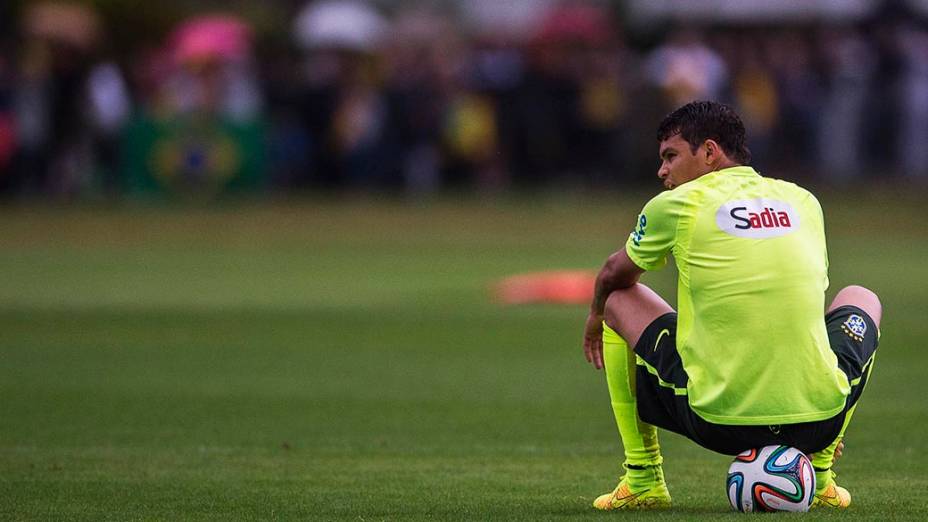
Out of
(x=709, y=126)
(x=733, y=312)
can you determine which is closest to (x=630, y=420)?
(x=733, y=312)

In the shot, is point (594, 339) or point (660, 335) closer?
point (660, 335)

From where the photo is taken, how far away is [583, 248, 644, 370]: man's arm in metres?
7.25

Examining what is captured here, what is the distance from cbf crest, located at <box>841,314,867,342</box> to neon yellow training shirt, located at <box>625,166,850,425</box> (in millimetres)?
280

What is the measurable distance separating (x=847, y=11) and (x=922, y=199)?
444cm

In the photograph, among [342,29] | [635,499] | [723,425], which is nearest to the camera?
[723,425]

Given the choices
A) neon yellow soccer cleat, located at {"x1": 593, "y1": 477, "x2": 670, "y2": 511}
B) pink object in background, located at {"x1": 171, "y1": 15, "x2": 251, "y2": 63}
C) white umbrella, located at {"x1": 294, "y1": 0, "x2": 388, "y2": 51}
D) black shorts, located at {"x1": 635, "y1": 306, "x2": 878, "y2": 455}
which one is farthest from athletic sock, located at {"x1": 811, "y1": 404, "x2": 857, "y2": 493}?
white umbrella, located at {"x1": 294, "y1": 0, "x2": 388, "y2": 51}

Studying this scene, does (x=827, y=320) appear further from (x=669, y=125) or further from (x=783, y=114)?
(x=783, y=114)

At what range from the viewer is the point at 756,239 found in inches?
277

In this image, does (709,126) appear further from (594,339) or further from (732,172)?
(594,339)

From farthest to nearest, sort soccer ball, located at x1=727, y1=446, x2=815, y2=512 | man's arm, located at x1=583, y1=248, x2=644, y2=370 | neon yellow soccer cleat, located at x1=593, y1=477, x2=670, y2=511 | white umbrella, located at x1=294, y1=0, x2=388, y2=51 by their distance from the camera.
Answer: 1. white umbrella, located at x1=294, y1=0, x2=388, y2=51
2. neon yellow soccer cleat, located at x1=593, y1=477, x2=670, y2=511
3. man's arm, located at x1=583, y1=248, x2=644, y2=370
4. soccer ball, located at x1=727, y1=446, x2=815, y2=512

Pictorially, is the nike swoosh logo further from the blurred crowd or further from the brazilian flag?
the brazilian flag

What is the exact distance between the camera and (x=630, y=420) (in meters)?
7.53

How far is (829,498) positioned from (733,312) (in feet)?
3.04

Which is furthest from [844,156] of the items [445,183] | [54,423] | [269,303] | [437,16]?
[54,423]
